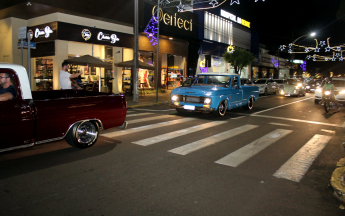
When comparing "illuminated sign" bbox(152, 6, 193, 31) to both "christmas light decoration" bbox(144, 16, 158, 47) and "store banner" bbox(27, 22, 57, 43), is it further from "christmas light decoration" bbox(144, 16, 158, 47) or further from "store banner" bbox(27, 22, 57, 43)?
"store banner" bbox(27, 22, 57, 43)

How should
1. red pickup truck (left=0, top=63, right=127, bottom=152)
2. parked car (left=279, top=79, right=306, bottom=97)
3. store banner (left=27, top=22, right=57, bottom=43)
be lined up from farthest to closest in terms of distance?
parked car (left=279, top=79, right=306, bottom=97)
store banner (left=27, top=22, right=57, bottom=43)
red pickup truck (left=0, top=63, right=127, bottom=152)

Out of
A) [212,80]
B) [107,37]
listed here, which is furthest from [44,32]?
[212,80]

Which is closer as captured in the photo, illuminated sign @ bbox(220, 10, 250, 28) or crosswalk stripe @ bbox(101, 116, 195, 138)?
crosswalk stripe @ bbox(101, 116, 195, 138)

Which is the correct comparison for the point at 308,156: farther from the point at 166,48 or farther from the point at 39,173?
the point at 166,48

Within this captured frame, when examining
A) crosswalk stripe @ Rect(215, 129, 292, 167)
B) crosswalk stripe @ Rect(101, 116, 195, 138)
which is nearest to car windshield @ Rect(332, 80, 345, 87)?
crosswalk stripe @ Rect(215, 129, 292, 167)

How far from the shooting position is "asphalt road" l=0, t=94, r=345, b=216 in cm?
350

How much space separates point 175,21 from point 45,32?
41.8 feet

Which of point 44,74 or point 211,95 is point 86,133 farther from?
point 44,74

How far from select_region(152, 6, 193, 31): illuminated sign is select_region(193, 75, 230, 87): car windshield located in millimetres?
13132

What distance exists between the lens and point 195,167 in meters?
5.03

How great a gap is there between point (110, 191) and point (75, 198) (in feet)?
1.64

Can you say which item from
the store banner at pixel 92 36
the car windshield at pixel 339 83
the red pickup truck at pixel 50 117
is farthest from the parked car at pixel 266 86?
the red pickup truck at pixel 50 117

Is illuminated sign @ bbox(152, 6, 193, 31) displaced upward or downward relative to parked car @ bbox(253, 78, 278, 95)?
upward

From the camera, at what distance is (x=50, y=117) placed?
5.11 metres
